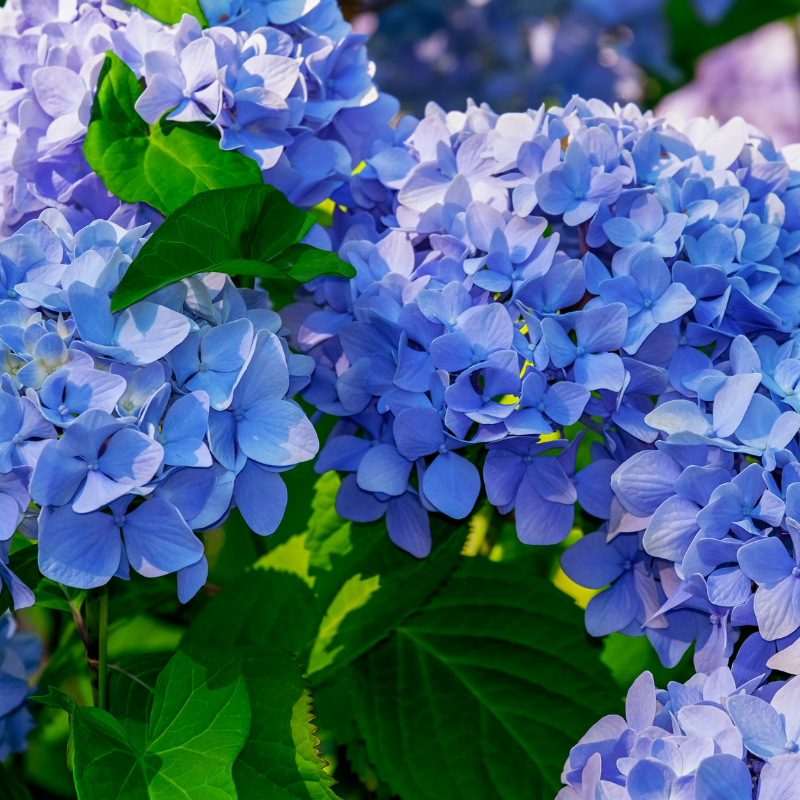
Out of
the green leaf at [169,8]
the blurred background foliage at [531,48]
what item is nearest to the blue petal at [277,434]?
the green leaf at [169,8]

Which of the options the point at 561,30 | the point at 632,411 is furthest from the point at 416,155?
the point at 561,30

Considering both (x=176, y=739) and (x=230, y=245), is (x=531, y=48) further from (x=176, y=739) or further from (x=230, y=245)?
(x=176, y=739)

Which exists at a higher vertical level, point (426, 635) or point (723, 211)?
point (723, 211)

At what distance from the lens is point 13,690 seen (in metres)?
0.52

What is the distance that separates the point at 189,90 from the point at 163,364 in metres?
0.14

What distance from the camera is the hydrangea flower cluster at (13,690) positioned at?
517 mm

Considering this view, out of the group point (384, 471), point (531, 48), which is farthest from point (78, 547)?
point (531, 48)

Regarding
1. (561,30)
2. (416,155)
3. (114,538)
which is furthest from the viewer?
(561,30)

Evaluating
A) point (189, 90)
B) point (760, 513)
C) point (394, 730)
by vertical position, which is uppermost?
point (189, 90)

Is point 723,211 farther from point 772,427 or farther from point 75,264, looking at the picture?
point 75,264

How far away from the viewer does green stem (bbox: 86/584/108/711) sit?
407mm

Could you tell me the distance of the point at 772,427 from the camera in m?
0.39

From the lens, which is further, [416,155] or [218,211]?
[416,155]

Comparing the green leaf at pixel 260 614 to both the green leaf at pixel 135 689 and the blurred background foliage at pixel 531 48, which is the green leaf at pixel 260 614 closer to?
the green leaf at pixel 135 689
